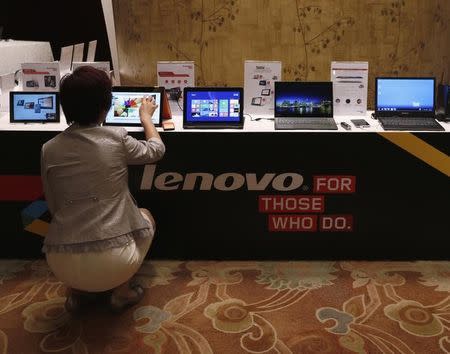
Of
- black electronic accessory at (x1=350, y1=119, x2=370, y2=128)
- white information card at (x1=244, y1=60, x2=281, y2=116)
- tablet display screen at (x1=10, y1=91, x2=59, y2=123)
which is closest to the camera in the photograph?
black electronic accessory at (x1=350, y1=119, x2=370, y2=128)

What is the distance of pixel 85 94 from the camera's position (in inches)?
→ 91.9

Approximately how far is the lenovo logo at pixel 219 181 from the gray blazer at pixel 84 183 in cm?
70

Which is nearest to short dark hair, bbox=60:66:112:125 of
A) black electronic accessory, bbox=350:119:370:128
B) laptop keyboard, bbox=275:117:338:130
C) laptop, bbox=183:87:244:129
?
laptop, bbox=183:87:244:129

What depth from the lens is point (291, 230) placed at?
323 centimetres

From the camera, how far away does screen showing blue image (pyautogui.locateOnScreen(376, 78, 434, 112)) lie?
10.8ft

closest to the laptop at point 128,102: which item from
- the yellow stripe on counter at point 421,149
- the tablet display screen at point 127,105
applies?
the tablet display screen at point 127,105

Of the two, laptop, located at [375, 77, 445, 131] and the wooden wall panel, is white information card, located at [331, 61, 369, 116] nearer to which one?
laptop, located at [375, 77, 445, 131]

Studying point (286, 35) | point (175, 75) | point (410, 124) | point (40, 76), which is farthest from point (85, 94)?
point (286, 35)

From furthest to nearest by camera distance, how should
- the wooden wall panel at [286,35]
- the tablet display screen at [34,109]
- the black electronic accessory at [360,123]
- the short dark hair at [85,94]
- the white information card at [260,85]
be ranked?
the wooden wall panel at [286,35], the white information card at [260,85], the tablet display screen at [34,109], the black electronic accessory at [360,123], the short dark hair at [85,94]

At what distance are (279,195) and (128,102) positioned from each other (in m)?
1.05

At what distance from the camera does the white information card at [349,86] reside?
3.33 m

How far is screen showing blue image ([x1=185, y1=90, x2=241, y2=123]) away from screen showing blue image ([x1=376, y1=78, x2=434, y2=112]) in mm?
907

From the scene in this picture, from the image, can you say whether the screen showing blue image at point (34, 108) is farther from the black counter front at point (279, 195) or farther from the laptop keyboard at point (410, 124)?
the laptop keyboard at point (410, 124)

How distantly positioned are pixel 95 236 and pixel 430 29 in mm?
3162
